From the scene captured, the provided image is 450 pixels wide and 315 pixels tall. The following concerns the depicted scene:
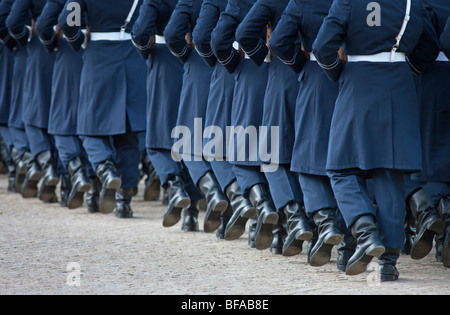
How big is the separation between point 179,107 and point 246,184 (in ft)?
3.91

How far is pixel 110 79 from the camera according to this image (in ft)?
28.9

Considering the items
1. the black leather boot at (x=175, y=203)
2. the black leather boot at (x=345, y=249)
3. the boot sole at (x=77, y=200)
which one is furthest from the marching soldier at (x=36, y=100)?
the black leather boot at (x=345, y=249)

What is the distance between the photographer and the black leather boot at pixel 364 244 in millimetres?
5766

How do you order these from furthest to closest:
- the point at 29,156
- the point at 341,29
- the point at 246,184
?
the point at 29,156 < the point at 246,184 < the point at 341,29

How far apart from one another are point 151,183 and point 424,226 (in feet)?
12.3

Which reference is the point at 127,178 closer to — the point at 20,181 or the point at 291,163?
the point at 20,181

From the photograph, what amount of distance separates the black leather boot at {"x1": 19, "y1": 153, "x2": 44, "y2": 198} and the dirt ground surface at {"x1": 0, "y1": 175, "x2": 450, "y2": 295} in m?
0.99

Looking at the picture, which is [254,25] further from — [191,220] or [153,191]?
[153,191]

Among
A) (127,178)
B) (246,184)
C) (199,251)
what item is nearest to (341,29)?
(246,184)

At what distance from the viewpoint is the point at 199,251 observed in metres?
7.22

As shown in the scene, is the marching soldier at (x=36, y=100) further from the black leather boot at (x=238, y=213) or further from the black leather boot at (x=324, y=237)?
the black leather boot at (x=324, y=237)

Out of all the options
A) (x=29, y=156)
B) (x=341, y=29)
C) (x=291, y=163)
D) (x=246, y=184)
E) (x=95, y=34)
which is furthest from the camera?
(x=29, y=156)

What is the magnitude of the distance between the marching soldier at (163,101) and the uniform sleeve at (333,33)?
2.44 metres

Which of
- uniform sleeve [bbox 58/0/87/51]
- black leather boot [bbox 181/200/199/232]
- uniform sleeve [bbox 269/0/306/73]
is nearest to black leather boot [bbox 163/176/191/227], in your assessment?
black leather boot [bbox 181/200/199/232]
